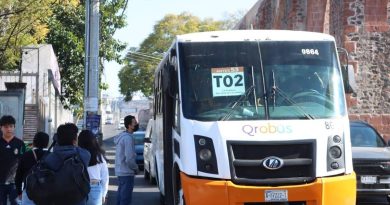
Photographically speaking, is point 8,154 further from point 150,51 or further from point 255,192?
point 150,51

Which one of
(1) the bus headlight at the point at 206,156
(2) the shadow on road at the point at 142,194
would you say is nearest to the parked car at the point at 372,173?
(2) the shadow on road at the point at 142,194

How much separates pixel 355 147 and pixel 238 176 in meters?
5.83

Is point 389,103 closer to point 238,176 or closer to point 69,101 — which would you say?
point 69,101

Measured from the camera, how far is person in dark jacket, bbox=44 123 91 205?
6.75 m

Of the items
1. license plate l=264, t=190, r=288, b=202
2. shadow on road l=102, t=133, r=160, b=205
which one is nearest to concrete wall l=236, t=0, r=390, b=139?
shadow on road l=102, t=133, r=160, b=205

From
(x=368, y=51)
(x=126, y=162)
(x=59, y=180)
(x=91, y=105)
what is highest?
(x=368, y=51)

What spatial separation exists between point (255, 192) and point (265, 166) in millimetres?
374

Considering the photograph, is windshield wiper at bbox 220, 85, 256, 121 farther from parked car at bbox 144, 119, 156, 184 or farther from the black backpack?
parked car at bbox 144, 119, 156, 184

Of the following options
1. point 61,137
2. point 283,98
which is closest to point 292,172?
point 283,98

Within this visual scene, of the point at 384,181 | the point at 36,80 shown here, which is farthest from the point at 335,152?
the point at 36,80

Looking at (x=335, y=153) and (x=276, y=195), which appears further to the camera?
(x=335, y=153)

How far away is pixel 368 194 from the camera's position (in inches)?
523

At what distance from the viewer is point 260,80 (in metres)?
9.90

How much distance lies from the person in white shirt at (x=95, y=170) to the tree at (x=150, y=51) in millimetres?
61276
